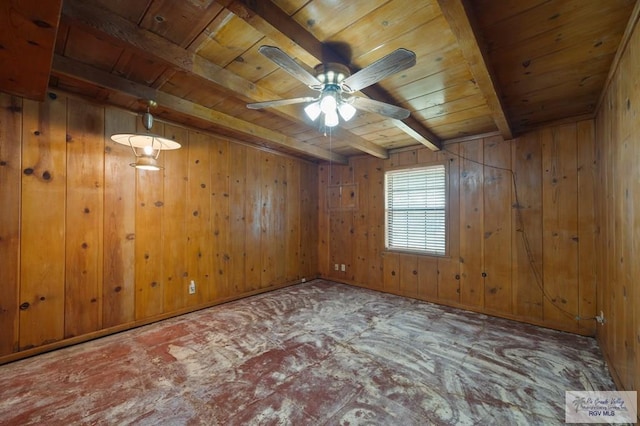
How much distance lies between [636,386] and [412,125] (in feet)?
8.28

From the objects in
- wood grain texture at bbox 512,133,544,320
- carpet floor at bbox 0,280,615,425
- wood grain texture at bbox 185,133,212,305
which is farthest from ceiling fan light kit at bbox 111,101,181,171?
wood grain texture at bbox 512,133,544,320

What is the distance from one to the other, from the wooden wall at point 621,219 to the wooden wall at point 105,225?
3772mm

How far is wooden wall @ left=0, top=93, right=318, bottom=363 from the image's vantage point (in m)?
2.22

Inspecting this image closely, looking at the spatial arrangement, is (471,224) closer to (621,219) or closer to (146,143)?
(621,219)

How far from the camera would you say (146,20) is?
156 centimetres

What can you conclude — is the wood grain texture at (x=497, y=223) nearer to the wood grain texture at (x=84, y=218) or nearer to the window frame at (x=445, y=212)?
the window frame at (x=445, y=212)

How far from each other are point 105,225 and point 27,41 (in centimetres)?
175

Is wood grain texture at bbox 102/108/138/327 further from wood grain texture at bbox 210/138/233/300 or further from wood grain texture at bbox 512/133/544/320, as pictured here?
wood grain texture at bbox 512/133/544/320

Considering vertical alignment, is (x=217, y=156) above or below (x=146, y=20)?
below

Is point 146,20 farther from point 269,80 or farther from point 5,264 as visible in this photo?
point 5,264

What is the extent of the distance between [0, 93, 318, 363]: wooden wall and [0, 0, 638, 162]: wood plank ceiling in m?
0.41

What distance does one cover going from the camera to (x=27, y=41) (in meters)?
1.39

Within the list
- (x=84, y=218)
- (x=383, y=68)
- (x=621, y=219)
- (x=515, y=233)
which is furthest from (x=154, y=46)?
(x=515, y=233)

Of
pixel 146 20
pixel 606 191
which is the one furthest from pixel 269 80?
pixel 606 191
